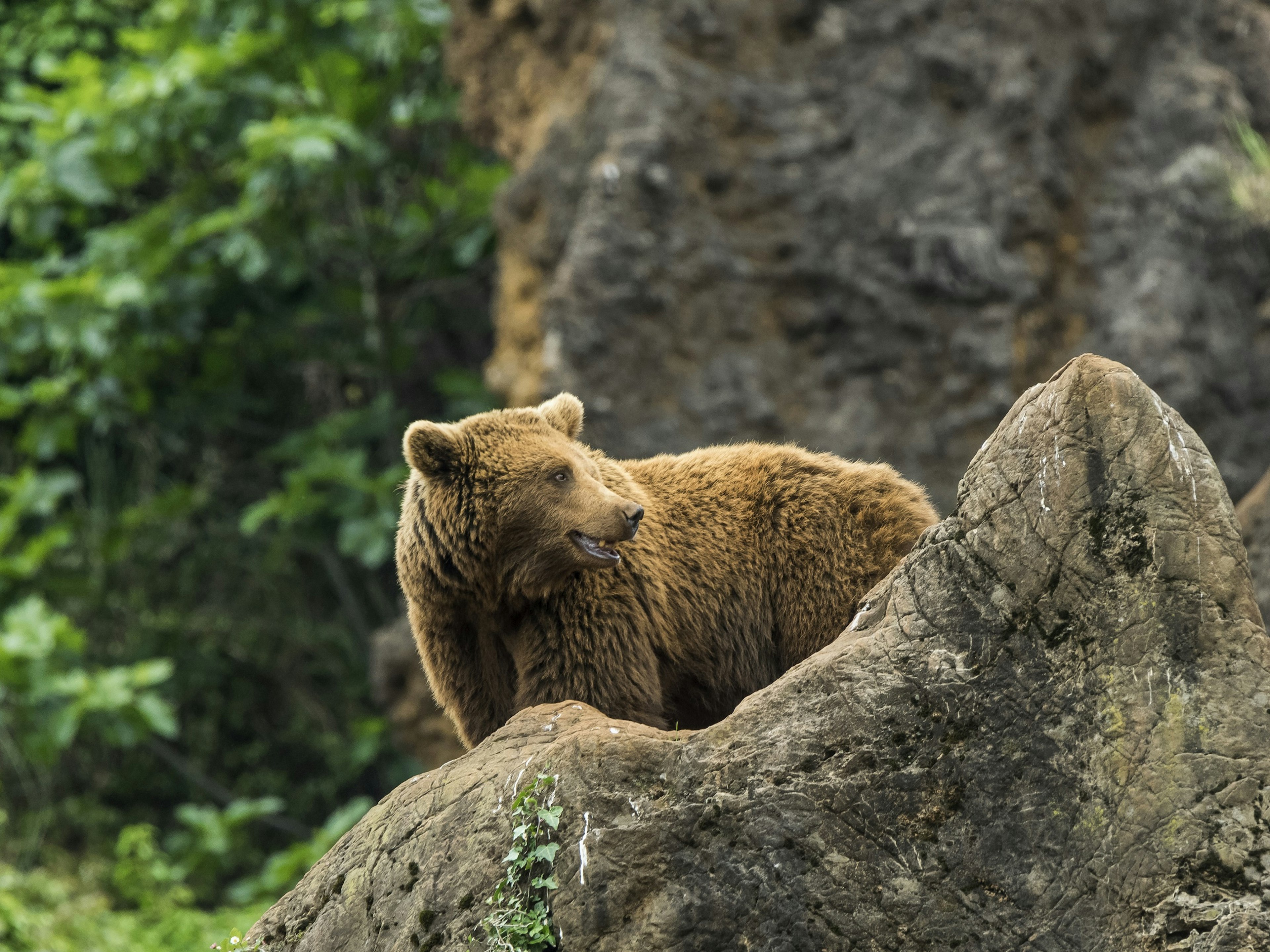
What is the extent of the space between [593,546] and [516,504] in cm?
34

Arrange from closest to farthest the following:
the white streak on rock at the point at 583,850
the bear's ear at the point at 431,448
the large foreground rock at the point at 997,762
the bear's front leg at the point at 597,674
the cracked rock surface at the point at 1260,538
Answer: the large foreground rock at the point at 997,762, the white streak on rock at the point at 583,850, the bear's front leg at the point at 597,674, the bear's ear at the point at 431,448, the cracked rock surface at the point at 1260,538

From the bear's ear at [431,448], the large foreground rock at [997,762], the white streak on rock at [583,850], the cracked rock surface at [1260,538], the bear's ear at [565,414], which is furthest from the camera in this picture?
the cracked rock surface at [1260,538]

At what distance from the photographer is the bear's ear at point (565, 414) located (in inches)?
187

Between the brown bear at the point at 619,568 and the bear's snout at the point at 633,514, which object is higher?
the bear's snout at the point at 633,514

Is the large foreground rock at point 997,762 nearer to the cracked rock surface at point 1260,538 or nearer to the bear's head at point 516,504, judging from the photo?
the bear's head at point 516,504

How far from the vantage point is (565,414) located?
4809 mm

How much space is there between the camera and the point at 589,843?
323 cm

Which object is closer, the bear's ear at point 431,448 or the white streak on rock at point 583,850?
the white streak on rock at point 583,850

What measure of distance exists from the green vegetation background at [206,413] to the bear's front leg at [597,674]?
5.13 metres

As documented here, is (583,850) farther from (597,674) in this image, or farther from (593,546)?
(593,546)

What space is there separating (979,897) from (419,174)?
9.03 m

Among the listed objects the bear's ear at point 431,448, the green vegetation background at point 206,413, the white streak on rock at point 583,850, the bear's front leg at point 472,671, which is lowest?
the green vegetation background at point 206,413

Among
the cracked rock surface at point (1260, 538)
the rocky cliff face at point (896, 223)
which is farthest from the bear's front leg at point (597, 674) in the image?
the rocky cliff face at point (896, 223)

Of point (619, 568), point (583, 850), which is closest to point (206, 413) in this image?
point (619, 568)
